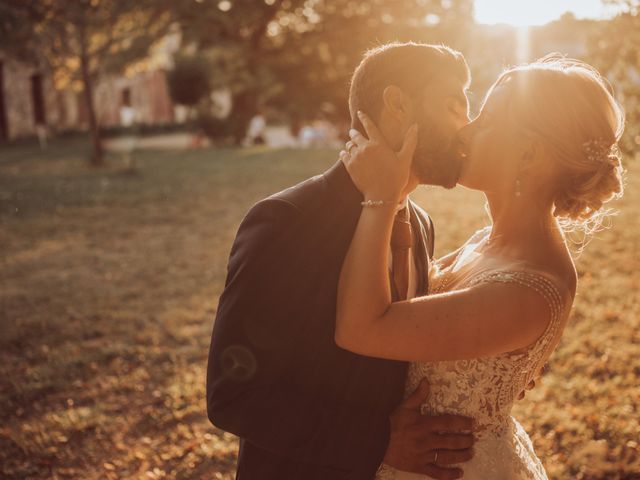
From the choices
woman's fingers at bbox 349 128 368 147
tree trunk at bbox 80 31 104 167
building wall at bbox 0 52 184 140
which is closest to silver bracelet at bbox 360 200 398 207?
woman's fingers at bbox 349 128 368 147

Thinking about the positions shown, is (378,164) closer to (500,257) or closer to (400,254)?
(400,254)

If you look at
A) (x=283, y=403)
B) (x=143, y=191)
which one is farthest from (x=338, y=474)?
(x=143, y=191)

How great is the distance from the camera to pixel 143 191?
663 inches

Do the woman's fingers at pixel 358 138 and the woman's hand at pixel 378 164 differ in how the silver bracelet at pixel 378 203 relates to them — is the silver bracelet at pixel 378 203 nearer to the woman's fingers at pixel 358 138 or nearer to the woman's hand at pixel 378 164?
the woman's hand at pixel 378 164

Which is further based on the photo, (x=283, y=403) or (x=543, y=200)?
(x=543, y=200)

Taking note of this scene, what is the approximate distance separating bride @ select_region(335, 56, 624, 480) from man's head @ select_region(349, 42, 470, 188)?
65 mm

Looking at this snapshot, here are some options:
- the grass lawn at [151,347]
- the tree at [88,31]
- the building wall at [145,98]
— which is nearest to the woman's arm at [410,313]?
the grass lawn at [151,347]

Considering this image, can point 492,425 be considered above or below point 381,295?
below

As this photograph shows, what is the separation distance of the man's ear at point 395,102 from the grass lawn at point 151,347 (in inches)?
131

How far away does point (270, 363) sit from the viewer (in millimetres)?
1983

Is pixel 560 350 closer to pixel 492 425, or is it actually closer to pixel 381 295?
pixel 492 425

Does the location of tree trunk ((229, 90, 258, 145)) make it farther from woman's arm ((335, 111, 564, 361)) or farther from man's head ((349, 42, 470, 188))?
woman's arm ((335, 111, 564, 361))

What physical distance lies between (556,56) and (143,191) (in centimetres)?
1545

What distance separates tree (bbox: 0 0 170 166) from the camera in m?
18.5
